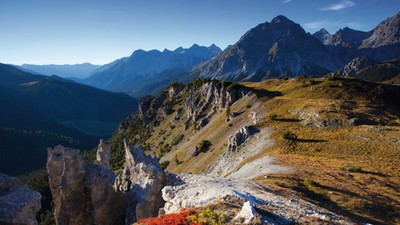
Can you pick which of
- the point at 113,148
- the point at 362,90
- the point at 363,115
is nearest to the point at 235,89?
the point at 362,90

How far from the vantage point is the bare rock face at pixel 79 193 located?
1296 inches

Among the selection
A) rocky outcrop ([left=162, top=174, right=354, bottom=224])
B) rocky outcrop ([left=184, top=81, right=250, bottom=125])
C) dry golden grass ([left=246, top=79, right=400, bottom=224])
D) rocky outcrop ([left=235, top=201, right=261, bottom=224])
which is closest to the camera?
rocky outcrop ([left=235, top=201, right=261, bottom=224])

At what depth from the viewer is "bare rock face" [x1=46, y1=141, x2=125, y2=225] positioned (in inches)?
1296

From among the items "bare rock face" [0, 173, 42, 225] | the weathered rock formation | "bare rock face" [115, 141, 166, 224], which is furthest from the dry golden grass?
"bare rock face" [0, 173, 42, 225]

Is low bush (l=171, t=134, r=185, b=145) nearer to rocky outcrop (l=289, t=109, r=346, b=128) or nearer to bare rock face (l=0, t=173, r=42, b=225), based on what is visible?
rocky outcrop (l=289, t=109, r=346, b=128)

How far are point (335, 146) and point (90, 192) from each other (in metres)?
42.8

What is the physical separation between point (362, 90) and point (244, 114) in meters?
37.5

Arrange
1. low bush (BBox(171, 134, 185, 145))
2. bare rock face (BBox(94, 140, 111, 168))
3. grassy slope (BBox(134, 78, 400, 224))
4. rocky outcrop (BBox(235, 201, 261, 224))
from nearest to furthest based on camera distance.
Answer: rocky outcrop (BBox(235, 201, 261, 224))
grassy slope (BBox(134, 78, 400, 224))
bare rock face (BBox(94, 140, 111, 168))
low bush (BBox(171, 134, 185, 145))

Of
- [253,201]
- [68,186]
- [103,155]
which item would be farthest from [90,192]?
[253,201]

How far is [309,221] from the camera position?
22.6 m

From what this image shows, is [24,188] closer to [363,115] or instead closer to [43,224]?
[363,115]

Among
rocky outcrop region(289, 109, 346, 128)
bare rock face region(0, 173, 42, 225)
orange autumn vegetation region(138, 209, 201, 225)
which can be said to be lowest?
rocky outcrop region(289, 109, 346, 128)

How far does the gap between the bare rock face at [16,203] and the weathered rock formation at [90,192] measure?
6841 millimetres

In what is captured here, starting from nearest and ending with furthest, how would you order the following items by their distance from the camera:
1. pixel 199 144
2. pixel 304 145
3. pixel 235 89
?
pixel 304 145 < pixel 199 144 < pixel 235 89
